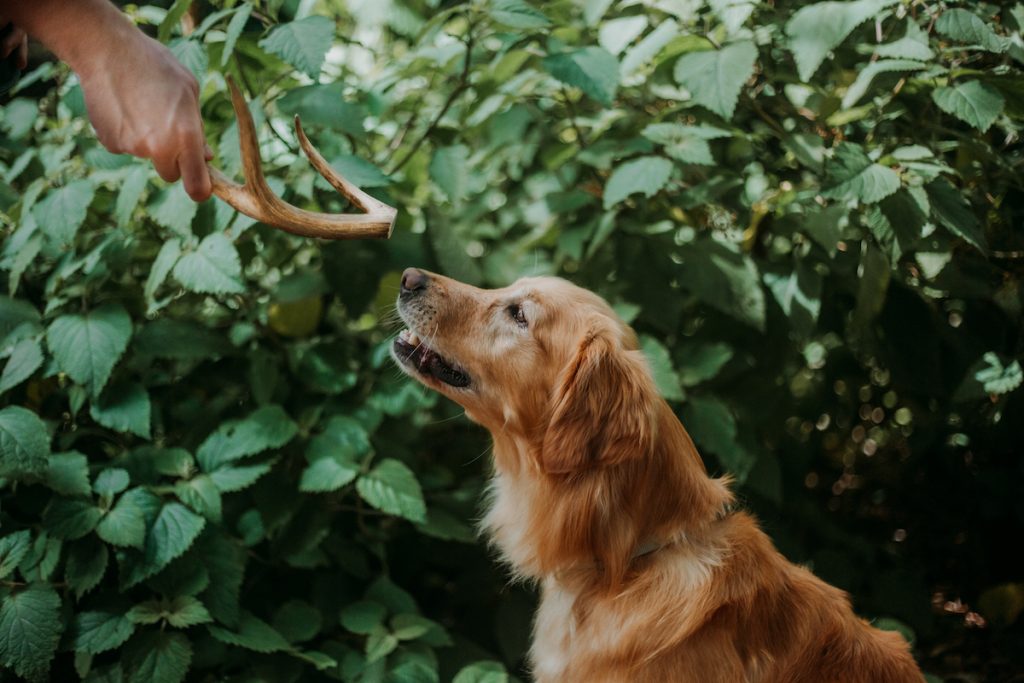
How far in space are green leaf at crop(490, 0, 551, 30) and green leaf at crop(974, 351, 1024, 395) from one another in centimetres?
181

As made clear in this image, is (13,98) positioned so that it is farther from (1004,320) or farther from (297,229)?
(1004,320)

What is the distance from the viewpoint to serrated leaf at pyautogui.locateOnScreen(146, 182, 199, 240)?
2.70 m

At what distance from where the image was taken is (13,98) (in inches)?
130

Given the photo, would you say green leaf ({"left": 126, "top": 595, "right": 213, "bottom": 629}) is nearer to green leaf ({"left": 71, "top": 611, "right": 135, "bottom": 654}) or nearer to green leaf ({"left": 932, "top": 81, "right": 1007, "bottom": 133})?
green leaf ({"left": 71, "top": 611, "right": 135, "bottom": 654})

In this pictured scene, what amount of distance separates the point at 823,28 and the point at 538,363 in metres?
1.37

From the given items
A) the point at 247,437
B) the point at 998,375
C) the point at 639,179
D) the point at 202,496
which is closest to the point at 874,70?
the point at 639,179

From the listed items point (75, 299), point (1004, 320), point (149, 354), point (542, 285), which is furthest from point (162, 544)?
point (1004, 320)

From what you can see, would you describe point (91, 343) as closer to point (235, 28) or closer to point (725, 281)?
point (235, 28)

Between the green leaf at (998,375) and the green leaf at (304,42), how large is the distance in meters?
2.30

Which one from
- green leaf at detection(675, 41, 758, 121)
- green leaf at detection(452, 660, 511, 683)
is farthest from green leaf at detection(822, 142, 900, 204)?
green leaf at detection(452, 660, 511, 683)

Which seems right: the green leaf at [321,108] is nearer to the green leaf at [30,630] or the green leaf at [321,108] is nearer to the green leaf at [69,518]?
the green leaf at [69,518]

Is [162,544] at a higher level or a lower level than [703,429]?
lower

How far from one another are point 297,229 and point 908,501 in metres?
3.00

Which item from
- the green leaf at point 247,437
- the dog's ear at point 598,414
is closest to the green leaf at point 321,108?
the green leaf at point 247,437
